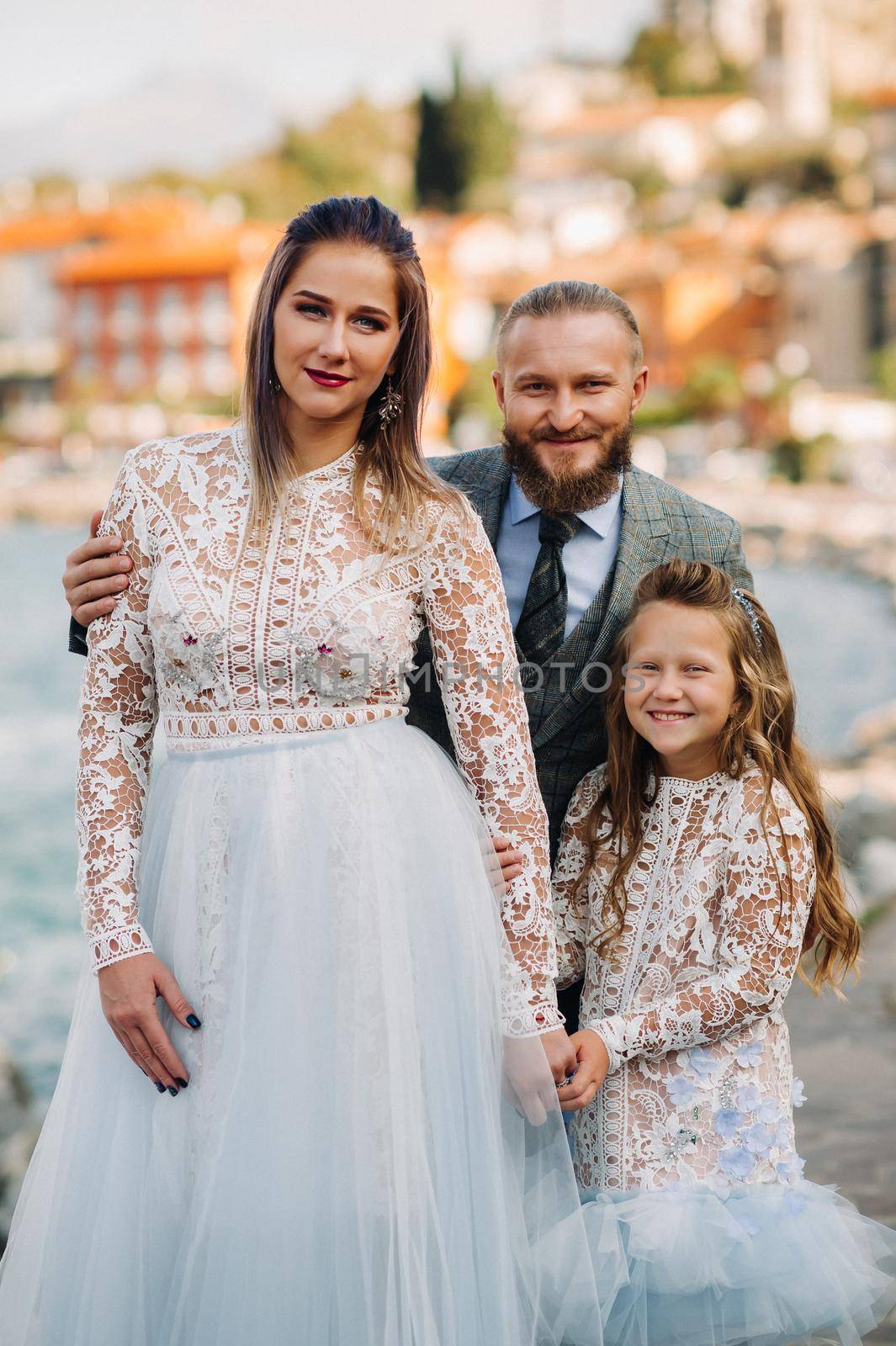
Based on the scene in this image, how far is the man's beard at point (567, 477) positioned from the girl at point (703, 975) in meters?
0.18

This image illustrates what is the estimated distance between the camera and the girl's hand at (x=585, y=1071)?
1.93 meters

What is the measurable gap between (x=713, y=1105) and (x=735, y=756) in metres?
0.49

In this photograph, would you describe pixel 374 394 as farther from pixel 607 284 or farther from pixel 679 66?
pixel 679 66

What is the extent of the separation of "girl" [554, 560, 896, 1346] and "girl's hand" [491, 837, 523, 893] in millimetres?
272

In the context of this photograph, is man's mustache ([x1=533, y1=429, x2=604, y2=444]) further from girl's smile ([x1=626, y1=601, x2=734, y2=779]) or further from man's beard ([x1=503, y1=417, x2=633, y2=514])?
girl's smile ([x1=626, y1=601, x2=734, y2=779])

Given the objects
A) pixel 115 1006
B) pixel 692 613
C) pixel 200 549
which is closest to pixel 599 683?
pixel 692 613

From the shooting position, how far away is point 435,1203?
1749mm

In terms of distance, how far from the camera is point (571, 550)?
7.71 ft

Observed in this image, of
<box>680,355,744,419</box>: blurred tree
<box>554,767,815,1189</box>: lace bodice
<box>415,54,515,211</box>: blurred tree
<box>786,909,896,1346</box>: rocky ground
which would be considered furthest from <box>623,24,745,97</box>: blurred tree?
<box>554,767,815,1189</box>: lace bodice

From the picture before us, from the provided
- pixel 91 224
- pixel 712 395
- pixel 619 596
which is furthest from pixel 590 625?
pixel 91 224

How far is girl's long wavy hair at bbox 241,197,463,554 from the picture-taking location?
6.09 feet

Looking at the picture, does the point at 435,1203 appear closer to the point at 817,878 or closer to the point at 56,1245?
the point at 56,1245

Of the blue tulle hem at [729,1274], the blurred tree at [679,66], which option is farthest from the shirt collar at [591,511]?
the blurred tree at [679,66]

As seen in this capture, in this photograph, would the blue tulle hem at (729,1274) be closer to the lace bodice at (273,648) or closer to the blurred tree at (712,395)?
the lace bodice at (273,648)
